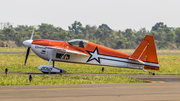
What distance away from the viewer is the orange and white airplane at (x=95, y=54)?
1762 cm

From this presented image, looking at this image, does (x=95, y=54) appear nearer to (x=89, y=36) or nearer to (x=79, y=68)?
(x=79, y=68)

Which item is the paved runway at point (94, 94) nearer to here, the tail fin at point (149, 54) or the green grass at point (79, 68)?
the tail fin at point (149, 54)

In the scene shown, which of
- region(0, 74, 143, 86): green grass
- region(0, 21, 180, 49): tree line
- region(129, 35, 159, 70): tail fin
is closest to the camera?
region(0, 74, 143, 86): green grass

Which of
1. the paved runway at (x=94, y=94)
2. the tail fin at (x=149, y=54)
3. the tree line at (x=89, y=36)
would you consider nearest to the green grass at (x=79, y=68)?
the tail fin at (x=149, y=54)

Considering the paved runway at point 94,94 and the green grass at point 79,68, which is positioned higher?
the green grass at point 79,68

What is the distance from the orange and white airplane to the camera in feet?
57.8

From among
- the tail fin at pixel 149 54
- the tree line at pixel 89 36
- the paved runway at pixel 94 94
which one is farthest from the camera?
the tree line at pixel 89 36

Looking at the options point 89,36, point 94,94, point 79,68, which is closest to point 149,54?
point 79,68

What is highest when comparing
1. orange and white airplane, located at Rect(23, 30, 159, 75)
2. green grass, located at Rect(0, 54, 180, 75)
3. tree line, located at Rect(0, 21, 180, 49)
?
tree line, located at Rect(0, 21, 180, 49)

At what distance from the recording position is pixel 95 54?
17875 millimetres

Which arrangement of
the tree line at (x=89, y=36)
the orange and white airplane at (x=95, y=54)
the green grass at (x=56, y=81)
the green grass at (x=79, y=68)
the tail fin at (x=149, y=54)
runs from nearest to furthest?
the green grass at (x=56, y=81)
the tail fin at (x=149, y=54)
the orange and white airplane at (x=95, y=54)
the green grass at (x=79, y=68)
the tree line at (x=89, y=36)

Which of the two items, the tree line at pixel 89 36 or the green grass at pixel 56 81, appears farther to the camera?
the tree line at pixel 89 36

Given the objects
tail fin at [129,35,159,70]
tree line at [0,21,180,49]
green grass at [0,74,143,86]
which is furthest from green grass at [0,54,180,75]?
tree line at [0,21,180,49]

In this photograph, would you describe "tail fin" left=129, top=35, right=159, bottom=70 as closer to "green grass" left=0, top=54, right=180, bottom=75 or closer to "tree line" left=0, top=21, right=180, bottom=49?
"green grass" left=0, top=54, right=180, bottom=75
